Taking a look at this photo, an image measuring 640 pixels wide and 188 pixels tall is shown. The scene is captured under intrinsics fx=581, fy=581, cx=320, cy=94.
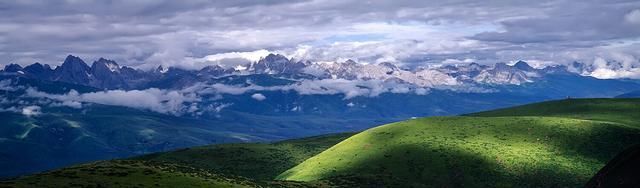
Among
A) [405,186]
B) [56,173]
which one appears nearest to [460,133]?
[405,186]

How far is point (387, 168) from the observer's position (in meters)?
142

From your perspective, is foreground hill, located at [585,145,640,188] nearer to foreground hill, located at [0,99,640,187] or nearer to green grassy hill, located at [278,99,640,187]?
foreground hill, located at [0,99,640,187]

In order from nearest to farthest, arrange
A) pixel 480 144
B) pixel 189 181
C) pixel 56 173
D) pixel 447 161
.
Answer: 1. pixel 56 173
2. pixel 189 181
3. pixel 447 161
4. pixel 480 144

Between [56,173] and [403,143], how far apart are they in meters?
101

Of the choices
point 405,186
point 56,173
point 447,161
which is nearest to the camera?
point 56,173

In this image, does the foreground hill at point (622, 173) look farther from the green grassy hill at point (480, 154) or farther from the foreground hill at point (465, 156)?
the green grassy hill at point (480, 154)

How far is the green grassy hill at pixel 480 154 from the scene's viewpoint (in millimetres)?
133125

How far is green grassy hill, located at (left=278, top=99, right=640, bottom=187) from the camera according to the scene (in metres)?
133

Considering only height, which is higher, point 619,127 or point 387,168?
point 619,127

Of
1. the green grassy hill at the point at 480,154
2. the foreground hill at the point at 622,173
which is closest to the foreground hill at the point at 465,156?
the green grassy hill at the point at 480,154

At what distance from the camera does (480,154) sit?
144250 mm

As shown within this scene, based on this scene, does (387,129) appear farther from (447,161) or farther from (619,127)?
(619,127)

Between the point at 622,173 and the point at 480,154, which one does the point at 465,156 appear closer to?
the point at 480,154

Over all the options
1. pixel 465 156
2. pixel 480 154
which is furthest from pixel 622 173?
pixel 480 154
